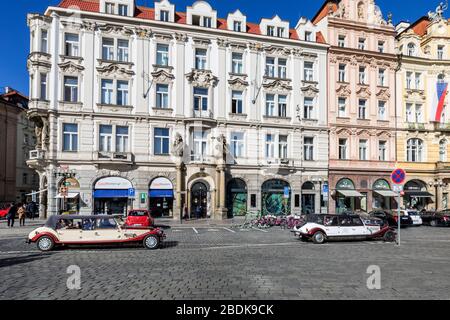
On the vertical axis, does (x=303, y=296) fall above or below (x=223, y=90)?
below

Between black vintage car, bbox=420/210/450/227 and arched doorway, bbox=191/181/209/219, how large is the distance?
63.3 ft

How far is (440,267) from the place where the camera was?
11.8 m

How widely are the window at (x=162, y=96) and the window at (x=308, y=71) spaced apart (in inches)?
566

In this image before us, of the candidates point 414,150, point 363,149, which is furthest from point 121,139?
point 414,150

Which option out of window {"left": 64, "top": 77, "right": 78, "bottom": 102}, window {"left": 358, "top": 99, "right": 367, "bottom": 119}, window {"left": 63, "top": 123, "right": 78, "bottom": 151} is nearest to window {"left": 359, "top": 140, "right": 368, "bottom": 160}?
window {"left": 358, "top": 99, "right": 367, "bottom": 119}

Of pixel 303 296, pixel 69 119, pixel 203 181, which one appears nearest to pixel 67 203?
pixel 69 119

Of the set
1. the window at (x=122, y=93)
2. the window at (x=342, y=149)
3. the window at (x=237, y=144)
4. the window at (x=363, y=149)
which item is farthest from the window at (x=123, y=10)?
the window at (x=363, y=149)

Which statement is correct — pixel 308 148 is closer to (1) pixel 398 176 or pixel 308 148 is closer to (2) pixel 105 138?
(2) pixel 105 138

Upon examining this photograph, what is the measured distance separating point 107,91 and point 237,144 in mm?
12850

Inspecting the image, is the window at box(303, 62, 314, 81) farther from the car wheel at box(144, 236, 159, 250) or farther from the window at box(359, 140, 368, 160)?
the car wheel at box(144, 236, 159, 250)

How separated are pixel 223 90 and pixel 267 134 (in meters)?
6.13

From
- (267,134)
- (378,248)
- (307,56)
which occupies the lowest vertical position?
(378,248)

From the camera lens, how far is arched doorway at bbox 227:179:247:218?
3441 cm
